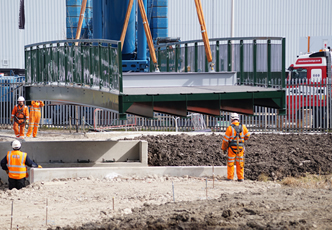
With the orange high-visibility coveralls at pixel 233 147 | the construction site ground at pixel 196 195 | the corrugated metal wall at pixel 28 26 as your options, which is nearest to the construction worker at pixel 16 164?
the construction site ground at pixel 196 195

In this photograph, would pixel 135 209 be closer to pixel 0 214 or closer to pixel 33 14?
pixel 0 214

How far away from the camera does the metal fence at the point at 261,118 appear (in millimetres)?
22594

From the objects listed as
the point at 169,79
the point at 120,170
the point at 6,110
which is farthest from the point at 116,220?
the point at 6,110

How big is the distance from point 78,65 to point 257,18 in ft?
72.4

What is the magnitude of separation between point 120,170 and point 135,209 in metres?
3.99

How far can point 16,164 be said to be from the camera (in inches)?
514

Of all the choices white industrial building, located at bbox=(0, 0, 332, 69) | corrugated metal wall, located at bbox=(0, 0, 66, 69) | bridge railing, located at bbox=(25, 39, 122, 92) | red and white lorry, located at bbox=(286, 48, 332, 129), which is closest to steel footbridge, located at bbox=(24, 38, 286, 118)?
bridge railing, located at bbox=(25, 39, 122, 92)

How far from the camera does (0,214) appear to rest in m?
10.6

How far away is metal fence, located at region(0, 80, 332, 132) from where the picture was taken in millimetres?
22594

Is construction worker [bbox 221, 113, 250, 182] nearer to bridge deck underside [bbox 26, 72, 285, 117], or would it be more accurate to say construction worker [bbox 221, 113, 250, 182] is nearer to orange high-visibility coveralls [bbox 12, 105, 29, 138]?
bridge deck underside [bbox 26, 72, 285, 117]

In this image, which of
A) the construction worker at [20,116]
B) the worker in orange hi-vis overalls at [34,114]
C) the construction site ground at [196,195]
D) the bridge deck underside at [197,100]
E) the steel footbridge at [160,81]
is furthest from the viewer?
the worker in orange hi-vis overalls at [34,114]

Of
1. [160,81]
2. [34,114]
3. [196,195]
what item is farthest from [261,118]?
[196,195]

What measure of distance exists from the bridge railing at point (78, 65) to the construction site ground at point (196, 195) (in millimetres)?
2608

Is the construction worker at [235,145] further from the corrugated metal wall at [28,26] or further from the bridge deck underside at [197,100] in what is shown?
the corrugated metal wall at [28,26]
